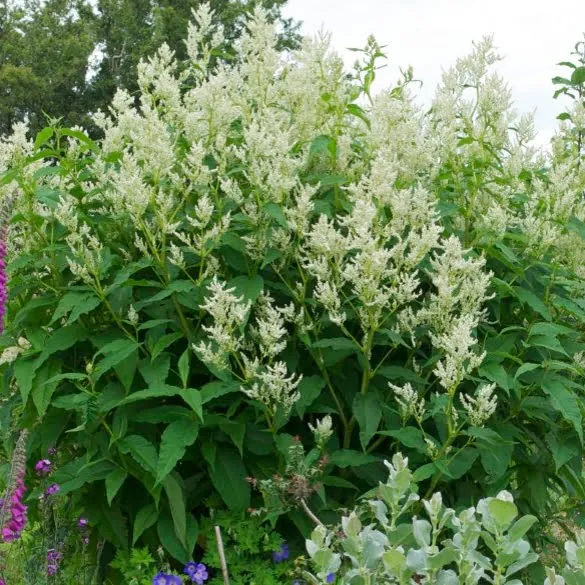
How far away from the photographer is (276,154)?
371 centimetres

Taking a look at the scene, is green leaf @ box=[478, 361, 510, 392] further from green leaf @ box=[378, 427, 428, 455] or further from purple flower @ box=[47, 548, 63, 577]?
purple flower @ box=[47, 548, 63, 577]

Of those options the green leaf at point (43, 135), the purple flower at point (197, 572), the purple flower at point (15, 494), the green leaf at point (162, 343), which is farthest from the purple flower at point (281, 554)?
the green leaf at point (43, 135)

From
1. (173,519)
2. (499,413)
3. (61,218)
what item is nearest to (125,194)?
(61,218)

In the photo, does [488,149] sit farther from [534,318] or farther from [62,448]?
[62,448]

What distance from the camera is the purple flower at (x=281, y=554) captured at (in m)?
3.79

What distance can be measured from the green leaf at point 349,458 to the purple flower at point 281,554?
0.47 m

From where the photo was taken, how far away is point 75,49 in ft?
130

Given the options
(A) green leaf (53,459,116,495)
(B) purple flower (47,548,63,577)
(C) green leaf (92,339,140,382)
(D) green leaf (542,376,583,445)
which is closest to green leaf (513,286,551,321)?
(D) green leaf (542,376,583,445)

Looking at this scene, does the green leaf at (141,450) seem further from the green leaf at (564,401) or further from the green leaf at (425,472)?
the green leaf at (564,401)

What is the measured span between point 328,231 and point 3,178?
59.3 inches

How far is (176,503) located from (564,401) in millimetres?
1627

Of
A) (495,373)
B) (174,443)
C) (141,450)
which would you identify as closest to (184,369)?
(174,443)

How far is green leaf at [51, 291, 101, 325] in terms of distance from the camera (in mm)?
3602

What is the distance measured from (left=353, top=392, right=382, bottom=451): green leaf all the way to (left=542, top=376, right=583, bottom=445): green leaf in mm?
719
